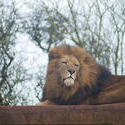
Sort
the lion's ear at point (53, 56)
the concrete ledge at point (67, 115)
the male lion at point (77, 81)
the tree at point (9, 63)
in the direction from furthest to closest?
the tree at point (9, 63) → the lion's ear at point (53, 56) → the male lion at point (77, 81) → the concrete ledge at point (67, 115)

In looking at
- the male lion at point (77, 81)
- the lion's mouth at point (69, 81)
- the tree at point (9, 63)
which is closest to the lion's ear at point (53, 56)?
the male lion at point (77, 81)

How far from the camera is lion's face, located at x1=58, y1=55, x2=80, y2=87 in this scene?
10.1 ft

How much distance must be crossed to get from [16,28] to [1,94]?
124 inches

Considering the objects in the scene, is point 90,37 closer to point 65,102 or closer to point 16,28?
point 16,28

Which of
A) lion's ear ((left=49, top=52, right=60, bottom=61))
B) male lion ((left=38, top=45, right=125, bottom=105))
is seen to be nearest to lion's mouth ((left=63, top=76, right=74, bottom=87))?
male lion ((left=38, top=45, right=125, bottom=105))

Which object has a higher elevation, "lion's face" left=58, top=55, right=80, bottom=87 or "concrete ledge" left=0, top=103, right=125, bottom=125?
"lion's face" left=58, top=55, right=80, bottom=87

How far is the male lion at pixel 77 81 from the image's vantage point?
2975 mm

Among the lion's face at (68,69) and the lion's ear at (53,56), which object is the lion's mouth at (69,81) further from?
the lion's ear at (53,56)

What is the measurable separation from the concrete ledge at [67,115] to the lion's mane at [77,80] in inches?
55.3

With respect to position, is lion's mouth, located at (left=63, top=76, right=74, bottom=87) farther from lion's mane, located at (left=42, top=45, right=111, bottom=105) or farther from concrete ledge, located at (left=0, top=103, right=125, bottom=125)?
concrete ledge, located at (left=0, top=103, right=125, bottom=125)

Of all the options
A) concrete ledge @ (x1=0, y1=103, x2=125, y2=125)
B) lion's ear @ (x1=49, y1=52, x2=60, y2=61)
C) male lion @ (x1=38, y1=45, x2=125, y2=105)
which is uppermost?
lion's ear @ (x1=49, y1=52, x2=60, y2=61)

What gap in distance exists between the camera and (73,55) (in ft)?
10.9

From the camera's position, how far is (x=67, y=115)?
161cm

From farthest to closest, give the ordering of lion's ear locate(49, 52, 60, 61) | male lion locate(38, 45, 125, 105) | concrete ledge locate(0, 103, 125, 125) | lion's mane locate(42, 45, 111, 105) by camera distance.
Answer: lion's ear locate(49, 52, 60, 61)
lion's mane locate(42, 45, 111, 105)
male lion locate(38, 45, 125, 105)
concrete ledge locate(0, 103, 125, 125)
